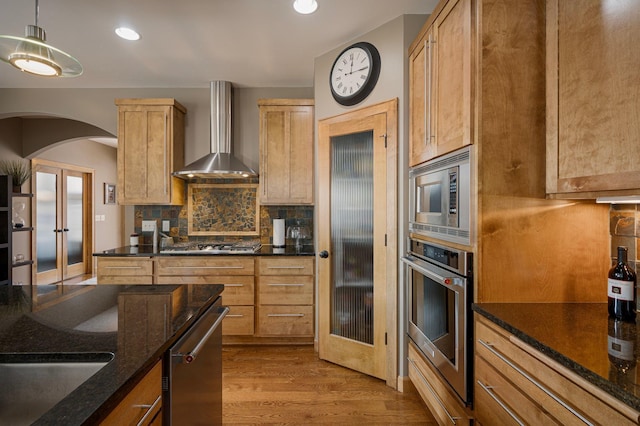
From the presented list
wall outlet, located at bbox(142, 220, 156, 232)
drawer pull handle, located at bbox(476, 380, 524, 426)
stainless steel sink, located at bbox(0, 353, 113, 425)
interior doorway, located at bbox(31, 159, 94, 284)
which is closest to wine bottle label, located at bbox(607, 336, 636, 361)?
drawer pull handle, located at bbox(476, 380, 524, 426)

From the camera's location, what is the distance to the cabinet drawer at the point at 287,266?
10.4 feet

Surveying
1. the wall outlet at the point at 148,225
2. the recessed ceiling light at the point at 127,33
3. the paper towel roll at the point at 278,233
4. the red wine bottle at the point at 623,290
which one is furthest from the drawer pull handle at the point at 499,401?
the wall outlet at the point at 148,225

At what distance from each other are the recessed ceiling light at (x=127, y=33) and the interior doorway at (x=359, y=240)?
5.44 feet

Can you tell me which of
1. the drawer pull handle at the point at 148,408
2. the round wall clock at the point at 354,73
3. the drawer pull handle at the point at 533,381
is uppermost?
the round wall clock at the point at 354,73

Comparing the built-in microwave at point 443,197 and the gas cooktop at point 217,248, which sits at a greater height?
the built-in microwave at point 443,197

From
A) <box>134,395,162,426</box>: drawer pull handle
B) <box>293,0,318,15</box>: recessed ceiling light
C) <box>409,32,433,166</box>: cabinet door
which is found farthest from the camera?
<box>293,0,318,15</box>: recessed ceiling light

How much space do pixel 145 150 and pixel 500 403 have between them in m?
3.64

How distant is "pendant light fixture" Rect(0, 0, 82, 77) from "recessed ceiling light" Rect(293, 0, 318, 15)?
4.68 ft

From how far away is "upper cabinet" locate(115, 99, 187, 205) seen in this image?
347 cm

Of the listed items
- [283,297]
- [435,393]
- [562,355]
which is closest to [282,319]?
[283,297]

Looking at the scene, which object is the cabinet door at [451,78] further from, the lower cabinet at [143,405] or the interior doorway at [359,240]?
the lower cabinet at [143,405]

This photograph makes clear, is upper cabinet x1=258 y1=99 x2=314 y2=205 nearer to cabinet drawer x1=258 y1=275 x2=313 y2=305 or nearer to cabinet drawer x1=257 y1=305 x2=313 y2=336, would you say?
cabinet drawer x1=258 y1=275 x2=313 y2=305

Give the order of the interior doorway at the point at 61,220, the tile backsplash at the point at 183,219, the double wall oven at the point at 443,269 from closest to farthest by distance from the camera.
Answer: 1. the double wall oven at the point at 443,269
2. the tile backsplash at the point at 183,219
3. the interior doorway at the point at 61,220

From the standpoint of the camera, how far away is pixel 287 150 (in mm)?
3406
